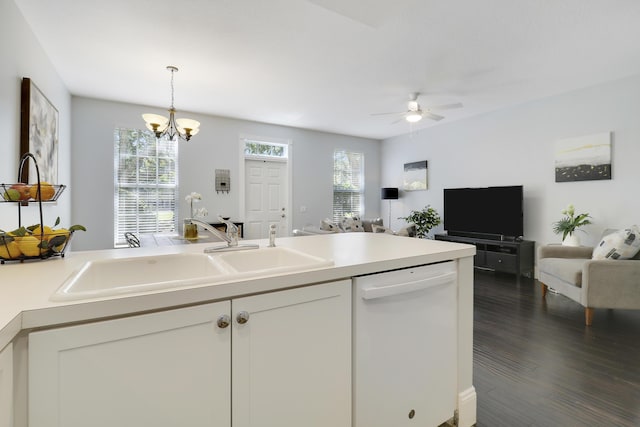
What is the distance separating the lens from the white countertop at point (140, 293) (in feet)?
2.34

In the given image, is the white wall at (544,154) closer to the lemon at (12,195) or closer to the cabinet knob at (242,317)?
the cabinet knob at (242,317)

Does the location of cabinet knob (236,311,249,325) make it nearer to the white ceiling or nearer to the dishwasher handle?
the dishwasher handle

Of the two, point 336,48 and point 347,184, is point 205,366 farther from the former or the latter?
point 347,184

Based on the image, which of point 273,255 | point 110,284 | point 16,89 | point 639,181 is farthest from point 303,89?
point 639,181

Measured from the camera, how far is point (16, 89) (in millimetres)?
2436

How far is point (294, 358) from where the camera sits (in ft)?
3.51

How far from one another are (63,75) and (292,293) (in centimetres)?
441

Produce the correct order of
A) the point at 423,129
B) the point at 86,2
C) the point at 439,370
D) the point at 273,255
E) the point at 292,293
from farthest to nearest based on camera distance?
1. the point at 423,129
2. the point at 86,2
3. the point at 273,255
4. the point at 439,370
5. the point at 292,293

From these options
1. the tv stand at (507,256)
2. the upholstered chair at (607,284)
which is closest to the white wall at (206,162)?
the tv stand at (507,256)

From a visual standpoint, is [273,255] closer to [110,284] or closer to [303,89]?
[110,284]

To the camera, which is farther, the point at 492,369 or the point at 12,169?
the point at 12,169

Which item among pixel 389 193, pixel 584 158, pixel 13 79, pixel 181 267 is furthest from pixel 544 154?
pixel 13 79

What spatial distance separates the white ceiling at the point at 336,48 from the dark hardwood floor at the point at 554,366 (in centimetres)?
264

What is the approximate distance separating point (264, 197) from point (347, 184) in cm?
205
